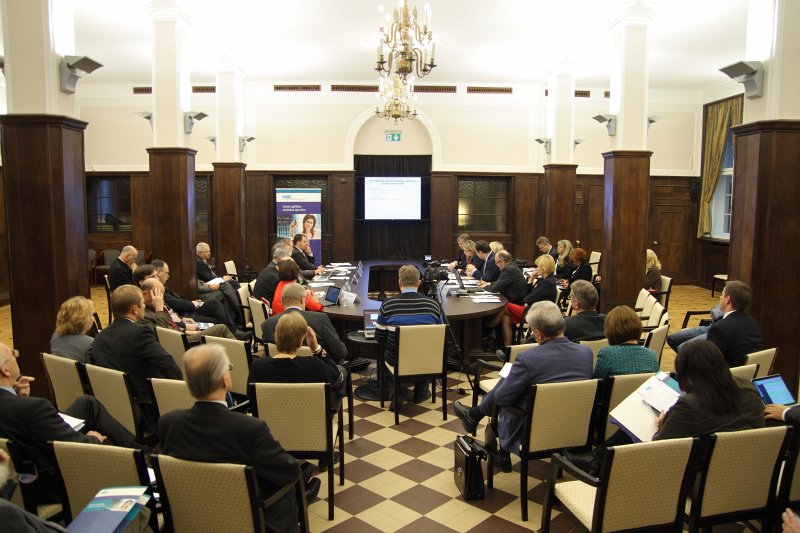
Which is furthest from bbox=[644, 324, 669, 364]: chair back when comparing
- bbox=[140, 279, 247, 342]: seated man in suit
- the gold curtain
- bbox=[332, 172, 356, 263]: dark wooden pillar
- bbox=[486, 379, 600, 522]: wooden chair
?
the gold curtain

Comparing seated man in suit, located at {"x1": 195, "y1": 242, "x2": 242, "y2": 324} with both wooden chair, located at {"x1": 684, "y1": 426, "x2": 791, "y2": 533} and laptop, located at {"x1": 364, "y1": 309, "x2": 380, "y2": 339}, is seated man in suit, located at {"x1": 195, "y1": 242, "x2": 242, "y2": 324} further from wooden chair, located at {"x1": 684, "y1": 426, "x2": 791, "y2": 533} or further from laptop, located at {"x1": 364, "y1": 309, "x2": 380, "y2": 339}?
wooden chair, located at {"x1": 684, "y1": 426, "x2": 791, "y2": 533}

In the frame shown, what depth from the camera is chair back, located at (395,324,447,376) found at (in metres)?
5.08

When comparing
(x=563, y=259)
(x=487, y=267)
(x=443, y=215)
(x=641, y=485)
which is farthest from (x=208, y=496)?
(x=443, y=215)

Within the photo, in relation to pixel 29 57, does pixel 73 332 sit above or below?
below

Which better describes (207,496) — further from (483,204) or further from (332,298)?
(483,204)

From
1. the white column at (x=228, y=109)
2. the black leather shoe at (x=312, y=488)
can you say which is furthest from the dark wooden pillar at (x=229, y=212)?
the black leather shoe at (x=312, y=488)

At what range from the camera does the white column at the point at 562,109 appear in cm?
1148

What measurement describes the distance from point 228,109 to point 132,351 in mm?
8822

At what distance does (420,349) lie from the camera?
5.16m

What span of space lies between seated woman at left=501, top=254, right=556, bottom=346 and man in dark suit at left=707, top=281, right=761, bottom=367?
2.35m

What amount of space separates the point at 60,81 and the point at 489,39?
6.82 meters

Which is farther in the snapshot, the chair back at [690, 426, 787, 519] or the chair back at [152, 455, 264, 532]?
the chair back at [690, 426, 787, 519]

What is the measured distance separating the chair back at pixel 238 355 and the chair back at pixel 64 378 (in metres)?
→ 0.94

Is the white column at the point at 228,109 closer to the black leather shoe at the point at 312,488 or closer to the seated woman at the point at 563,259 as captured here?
the seated woman at the point at 563,259
